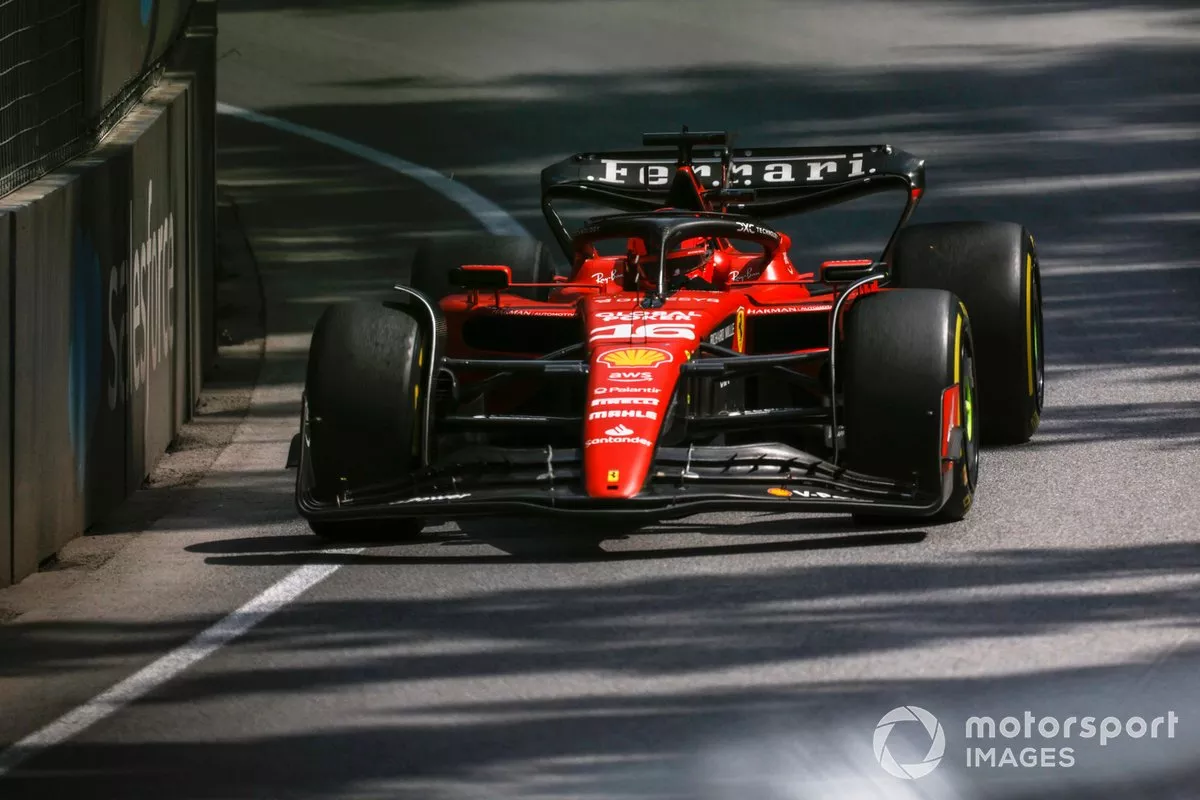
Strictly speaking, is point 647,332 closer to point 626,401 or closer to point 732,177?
point 626,401

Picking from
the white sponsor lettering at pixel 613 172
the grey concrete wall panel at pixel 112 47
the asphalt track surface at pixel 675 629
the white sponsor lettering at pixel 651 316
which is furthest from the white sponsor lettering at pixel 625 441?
the grey concrete wall panel at pixel 112 47

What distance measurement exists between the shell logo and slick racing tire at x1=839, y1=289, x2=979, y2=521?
71 centimetres

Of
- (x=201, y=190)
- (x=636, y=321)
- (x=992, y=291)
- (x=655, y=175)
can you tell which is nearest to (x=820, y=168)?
(x=655, y=175)

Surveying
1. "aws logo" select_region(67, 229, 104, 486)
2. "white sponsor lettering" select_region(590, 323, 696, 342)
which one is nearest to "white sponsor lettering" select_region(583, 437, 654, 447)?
"white sponsor lettering" select_region(590, 323, 696, 342)

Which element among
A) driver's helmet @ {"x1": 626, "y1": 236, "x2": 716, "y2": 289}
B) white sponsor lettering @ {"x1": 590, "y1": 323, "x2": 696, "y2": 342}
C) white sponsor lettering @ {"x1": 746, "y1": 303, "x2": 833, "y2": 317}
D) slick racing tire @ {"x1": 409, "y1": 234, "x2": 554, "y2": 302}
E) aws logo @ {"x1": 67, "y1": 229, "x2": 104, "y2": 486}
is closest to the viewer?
white sponsor lettering @ {"x1": 590, "y1": 323, "x2": 696, "y2": 342}

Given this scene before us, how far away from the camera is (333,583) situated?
28.8ft

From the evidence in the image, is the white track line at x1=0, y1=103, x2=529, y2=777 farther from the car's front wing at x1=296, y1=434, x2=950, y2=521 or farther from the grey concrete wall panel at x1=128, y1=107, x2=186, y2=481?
the grey concrete wall panel at x1=128, y1=107, x2=186, y2=481

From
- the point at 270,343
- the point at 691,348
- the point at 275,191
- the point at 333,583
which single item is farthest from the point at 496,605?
the point at 275,191

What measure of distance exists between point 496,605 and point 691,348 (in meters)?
1.58

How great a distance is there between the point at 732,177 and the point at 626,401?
318 centimetres

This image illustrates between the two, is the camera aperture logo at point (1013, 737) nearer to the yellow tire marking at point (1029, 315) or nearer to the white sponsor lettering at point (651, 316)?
the white sponsor lettering at point (651, 316)

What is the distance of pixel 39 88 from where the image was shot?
10.2 metres

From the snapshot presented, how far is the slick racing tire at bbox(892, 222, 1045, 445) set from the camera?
34.3 feet

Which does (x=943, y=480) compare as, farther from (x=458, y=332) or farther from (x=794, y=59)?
(x=794, y=59)
